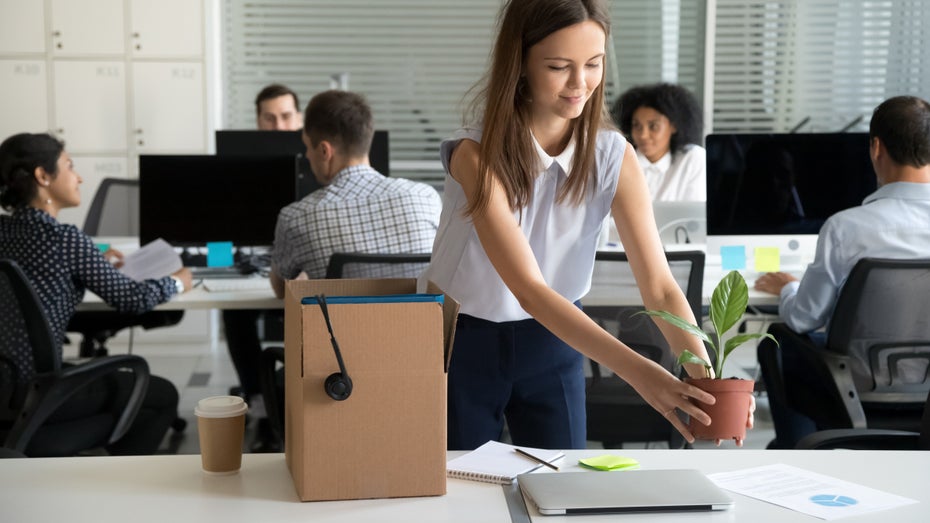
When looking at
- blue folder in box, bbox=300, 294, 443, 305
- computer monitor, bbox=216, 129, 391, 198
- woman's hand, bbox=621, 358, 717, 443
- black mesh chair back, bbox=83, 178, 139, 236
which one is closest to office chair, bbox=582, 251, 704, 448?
woman's hand, bbox=621, 358, 717, 443

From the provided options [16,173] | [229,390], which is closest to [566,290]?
[16,173]

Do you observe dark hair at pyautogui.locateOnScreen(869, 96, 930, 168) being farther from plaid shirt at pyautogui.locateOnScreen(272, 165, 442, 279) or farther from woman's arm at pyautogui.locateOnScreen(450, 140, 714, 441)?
woman's arm at pyautogui.locateOnScreen(450, 140, 714, 441)

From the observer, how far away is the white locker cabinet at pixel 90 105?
17.2 feet

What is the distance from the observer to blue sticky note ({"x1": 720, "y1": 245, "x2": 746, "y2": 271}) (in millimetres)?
3371

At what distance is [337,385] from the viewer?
4.18 feet

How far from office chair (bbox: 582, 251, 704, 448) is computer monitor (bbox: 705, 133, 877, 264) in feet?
2.93

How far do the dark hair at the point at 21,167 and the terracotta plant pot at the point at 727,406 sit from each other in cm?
221

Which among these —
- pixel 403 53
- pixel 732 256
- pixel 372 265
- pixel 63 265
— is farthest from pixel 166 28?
pixel 732 256

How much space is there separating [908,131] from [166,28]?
385cm

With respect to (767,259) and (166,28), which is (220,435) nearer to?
(767,259)

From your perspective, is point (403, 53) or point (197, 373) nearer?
point (197, 373)

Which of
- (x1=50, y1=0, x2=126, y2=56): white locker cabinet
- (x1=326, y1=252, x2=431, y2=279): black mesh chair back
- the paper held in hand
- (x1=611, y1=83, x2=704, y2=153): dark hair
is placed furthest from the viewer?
(x1=50, y1=0, x2=126, y2=56): white locker cabinet

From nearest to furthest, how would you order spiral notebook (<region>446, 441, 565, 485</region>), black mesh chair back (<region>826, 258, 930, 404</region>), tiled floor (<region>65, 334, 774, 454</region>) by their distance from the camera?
spiral notebook (<region>446, 441, 565, 485</region>)
black mesh chair back (<region>826, 258, 930, 404</region>)
tiled floor (<region>65, 334, 774, 454</region>)

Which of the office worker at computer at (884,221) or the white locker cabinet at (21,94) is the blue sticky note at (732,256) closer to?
the office worker at computer at (884,221)
